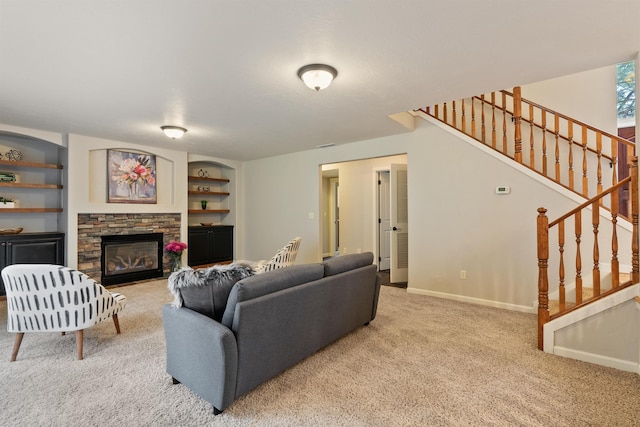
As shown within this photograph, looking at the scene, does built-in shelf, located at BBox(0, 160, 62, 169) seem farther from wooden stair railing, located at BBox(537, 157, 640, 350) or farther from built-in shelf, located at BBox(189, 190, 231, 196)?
wooden stair railing, located at BBox(537, 157, 640, 350)

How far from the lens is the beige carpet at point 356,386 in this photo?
1785 mm

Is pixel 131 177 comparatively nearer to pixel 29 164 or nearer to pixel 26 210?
pixel 29 164

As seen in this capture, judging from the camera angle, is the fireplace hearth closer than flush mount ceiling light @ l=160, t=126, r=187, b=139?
No

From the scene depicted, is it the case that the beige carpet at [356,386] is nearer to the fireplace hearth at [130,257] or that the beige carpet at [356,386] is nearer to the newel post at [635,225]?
the newel post at [635,225]

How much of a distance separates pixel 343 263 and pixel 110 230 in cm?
435

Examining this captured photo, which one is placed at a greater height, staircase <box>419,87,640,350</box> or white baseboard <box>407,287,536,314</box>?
staircase <box>419,87,640,350</box>

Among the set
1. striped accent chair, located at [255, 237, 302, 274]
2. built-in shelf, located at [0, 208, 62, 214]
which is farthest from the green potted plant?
striped accent chair, located at [255, 237, 302, 274]

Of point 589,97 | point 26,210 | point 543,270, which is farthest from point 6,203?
point 589,97

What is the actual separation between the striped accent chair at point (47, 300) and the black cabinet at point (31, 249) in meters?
2.33

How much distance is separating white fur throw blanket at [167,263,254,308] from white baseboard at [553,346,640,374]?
273 centimetres

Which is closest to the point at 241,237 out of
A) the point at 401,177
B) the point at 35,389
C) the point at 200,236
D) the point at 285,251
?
the point at 200,236

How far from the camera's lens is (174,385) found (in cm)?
213

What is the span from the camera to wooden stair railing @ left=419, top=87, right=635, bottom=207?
11.8 feet

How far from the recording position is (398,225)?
17.4ft
